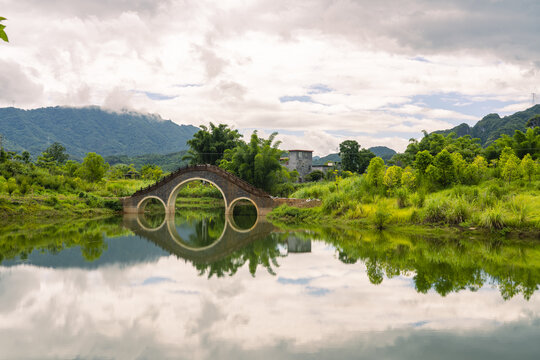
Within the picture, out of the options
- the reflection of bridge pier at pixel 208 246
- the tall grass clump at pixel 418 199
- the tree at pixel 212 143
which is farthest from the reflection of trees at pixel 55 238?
the tree at pixel 212 143

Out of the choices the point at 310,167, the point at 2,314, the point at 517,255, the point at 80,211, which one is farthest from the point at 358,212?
the point at 310,167

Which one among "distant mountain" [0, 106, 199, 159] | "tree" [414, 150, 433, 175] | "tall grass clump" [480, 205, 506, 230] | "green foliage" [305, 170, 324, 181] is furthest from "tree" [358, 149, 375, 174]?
"distant mountain" [0, 106, 199, 159]

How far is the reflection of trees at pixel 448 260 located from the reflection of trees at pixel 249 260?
2.15 m

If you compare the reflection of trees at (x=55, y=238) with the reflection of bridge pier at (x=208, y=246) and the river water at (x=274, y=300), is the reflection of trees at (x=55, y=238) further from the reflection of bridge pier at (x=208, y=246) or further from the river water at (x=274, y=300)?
the reflection of bridge pier at (x=208, y=246)

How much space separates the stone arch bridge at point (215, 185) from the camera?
87.1 ft

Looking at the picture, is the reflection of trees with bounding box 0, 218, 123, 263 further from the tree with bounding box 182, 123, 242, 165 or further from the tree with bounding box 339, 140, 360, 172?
the tree with bounding box 339, 140, 360, 172

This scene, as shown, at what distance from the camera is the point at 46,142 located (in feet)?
449

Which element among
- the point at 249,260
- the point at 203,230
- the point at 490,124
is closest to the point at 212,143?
the point at 203,230

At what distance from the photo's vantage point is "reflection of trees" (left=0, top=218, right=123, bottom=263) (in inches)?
547

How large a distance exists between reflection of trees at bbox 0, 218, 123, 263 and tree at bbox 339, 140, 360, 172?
29.1 m

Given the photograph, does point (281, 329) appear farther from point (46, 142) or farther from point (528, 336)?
point (46, 142)

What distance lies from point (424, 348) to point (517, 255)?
7.63 m

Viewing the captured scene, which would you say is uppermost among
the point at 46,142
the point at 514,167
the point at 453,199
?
the point at 46,142

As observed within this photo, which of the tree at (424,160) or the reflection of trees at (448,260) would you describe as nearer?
the reflection of trees at (448,260)
